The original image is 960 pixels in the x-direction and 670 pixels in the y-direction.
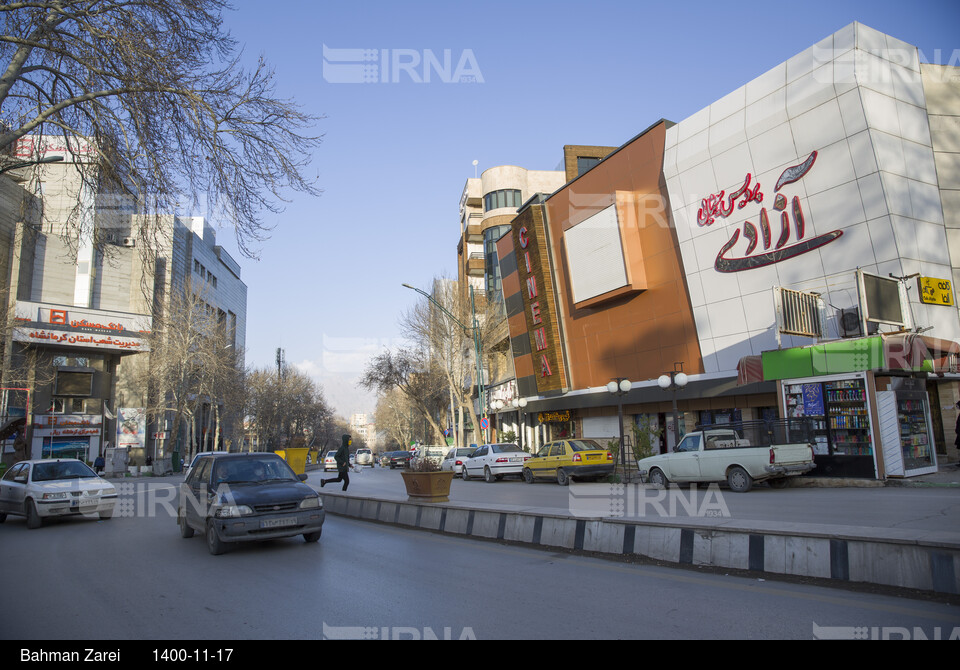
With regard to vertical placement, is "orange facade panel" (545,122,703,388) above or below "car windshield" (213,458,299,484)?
above

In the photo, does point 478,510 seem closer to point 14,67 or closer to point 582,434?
point 14,67

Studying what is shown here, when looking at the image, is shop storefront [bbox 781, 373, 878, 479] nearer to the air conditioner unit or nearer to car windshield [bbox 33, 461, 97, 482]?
the air conditioner unit

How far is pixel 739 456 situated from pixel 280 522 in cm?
1116

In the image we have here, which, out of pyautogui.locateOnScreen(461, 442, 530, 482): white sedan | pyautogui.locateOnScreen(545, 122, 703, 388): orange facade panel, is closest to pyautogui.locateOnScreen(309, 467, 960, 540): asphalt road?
pyautogui.locateOnScreen(461, 442, 530, 482): white sedan

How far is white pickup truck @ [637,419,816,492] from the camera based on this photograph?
49.1 feet

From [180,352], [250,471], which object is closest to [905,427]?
[250,471]

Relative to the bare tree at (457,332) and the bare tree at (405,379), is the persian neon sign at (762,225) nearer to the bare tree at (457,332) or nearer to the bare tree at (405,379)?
the bare tree at (457,332)

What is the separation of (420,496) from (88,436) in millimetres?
46915

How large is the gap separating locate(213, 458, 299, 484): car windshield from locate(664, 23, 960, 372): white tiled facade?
1694cm

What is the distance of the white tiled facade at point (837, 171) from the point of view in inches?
720

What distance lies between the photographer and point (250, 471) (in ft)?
34.5

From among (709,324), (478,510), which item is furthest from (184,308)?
(478,510)

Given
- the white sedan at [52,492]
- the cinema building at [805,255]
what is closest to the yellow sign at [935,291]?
the cinema building at [805,255]
